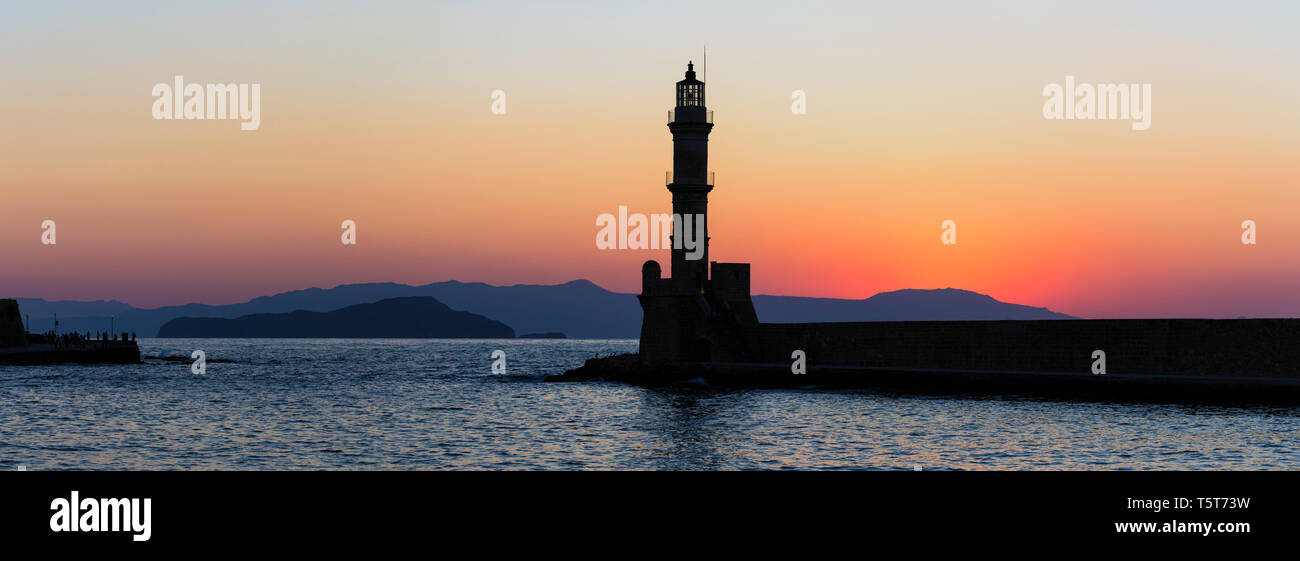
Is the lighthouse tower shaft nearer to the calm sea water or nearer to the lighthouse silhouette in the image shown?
the lighthouse silhouette

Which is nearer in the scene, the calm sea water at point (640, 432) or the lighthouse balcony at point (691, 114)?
the calm sea water at point (640, 432)

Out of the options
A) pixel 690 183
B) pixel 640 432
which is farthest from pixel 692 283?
pixel 640 432

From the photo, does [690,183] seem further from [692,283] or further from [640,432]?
[640,432]

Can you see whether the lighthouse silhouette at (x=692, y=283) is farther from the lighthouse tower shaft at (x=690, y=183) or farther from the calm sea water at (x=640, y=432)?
the calm sea water at (x=640, y=432)

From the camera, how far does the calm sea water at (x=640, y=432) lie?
25234 mm

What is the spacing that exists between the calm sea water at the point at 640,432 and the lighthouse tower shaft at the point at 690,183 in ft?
21.8

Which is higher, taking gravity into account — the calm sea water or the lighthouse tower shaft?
the lighthouse tower shaft

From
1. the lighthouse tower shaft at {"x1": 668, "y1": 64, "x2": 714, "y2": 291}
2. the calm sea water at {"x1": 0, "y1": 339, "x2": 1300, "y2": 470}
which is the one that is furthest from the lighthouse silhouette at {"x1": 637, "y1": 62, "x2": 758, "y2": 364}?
the calm sea water at {"x1": 0, "y1": 339, "x2": 1300, "y2": 470}

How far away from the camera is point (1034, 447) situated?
2670 cm

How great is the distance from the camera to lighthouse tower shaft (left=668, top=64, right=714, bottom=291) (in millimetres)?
54188

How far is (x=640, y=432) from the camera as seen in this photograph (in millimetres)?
32906

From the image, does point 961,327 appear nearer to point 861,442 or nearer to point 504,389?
point 861,442

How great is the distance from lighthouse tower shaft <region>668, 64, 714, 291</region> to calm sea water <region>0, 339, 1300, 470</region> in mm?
6659

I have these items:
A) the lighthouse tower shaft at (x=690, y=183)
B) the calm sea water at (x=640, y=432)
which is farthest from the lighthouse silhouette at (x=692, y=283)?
the calm sea water at (x=640, y=432)
